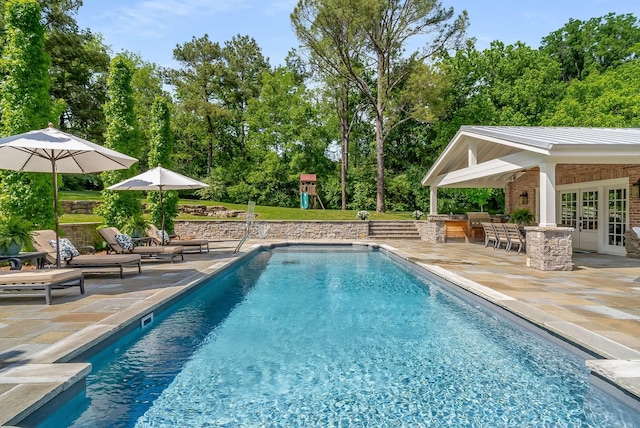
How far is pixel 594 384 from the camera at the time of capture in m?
3.40

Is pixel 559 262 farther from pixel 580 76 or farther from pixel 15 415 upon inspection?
pixel 580 76

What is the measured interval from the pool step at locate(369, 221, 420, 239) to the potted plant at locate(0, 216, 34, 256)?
545 inches

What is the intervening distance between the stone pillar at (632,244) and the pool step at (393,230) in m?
8.72

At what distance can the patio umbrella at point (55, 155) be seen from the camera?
6.09 meters

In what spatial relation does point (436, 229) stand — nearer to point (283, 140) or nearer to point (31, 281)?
point (31, 281)

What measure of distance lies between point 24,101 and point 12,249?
3.84 m

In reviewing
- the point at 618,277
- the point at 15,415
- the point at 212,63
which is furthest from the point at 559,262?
the point at 212,63

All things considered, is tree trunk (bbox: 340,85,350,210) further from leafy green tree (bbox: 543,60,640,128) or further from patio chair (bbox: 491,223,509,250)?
patio chair (bbox: 491,223,509,250)

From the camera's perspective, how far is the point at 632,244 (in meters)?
11.0

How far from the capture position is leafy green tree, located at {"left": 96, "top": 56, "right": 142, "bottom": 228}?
41.0 ft

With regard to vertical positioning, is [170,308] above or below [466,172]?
below

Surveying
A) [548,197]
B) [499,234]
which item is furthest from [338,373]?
[499,234]

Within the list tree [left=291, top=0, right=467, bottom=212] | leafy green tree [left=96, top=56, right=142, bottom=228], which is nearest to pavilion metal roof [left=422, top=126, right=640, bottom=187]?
leafy green tree [left=96, top=56, right=142, bottom=228]

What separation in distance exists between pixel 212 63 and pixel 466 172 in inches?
972
